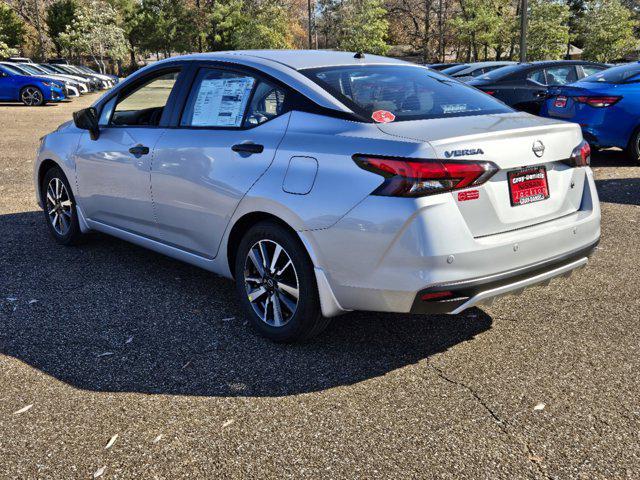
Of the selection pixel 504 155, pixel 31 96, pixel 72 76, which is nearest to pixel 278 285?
pixel 504 155

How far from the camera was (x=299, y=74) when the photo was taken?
3.96 meters

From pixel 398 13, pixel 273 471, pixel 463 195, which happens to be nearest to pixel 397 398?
pixel 273 471

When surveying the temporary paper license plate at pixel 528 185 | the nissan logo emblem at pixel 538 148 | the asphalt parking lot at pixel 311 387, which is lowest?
the asphalt parking lot at pixel 311 387

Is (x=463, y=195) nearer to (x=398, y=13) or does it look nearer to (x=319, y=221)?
(x=319, y=221)

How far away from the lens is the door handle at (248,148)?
12.7ft

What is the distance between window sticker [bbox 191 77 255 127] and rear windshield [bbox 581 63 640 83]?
23.8 ft

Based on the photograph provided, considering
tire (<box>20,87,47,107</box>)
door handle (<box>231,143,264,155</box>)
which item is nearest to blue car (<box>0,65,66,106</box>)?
tire (<box>20,87,47,107</box>)

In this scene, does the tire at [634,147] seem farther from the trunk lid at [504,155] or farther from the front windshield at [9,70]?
the front windshield at [9,70]

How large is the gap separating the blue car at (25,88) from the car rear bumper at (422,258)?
24.2 m

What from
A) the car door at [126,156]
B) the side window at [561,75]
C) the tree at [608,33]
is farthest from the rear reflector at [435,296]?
the tree at [608,33]

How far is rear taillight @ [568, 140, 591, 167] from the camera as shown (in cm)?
379

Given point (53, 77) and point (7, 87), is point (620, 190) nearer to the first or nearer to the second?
point (7, 87)

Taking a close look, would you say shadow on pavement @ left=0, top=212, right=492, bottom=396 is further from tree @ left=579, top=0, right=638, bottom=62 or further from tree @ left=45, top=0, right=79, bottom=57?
tree @ left=45, top=0, right=79, bottom=57

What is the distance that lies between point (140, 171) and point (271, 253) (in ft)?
4.67
